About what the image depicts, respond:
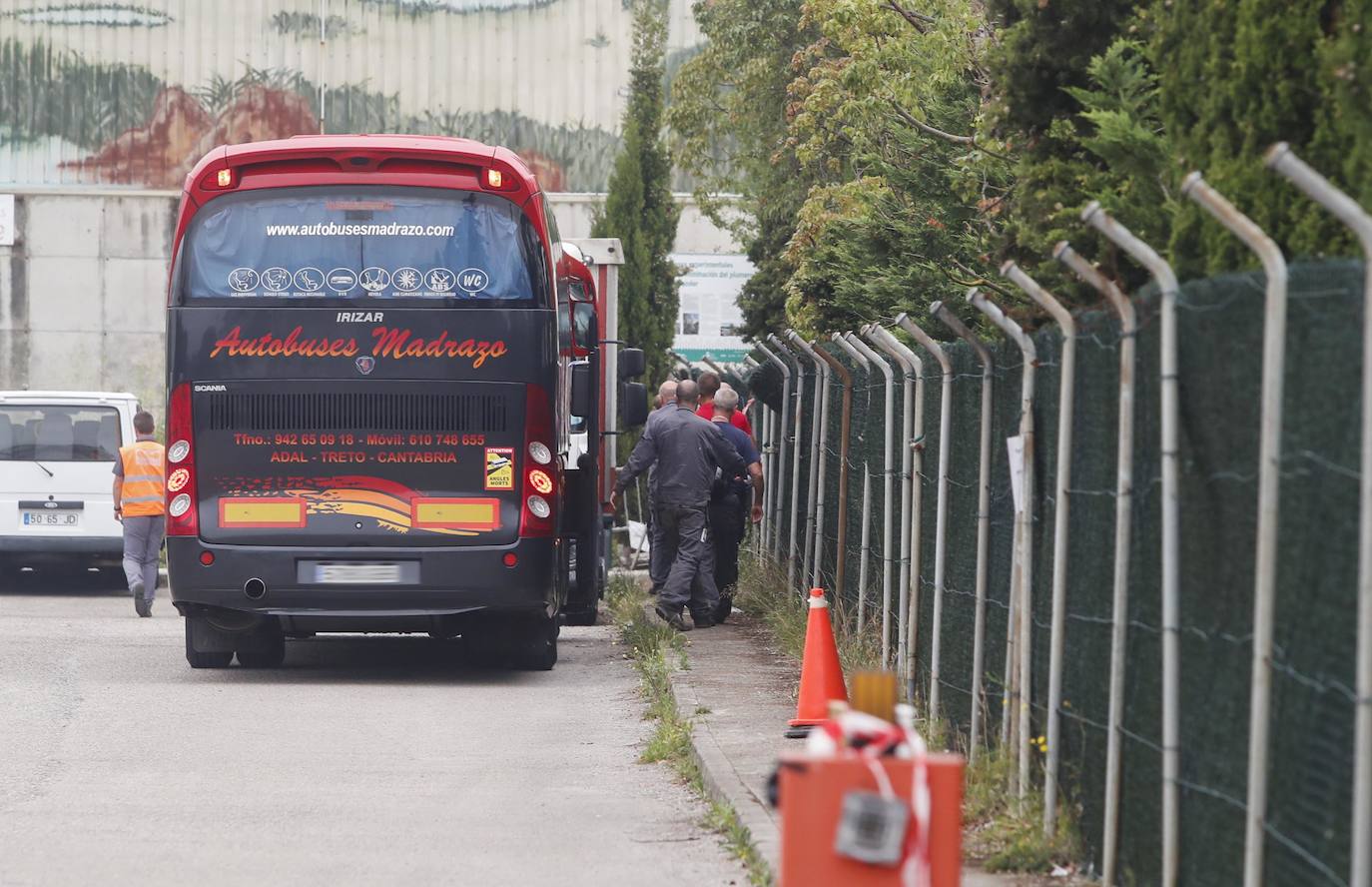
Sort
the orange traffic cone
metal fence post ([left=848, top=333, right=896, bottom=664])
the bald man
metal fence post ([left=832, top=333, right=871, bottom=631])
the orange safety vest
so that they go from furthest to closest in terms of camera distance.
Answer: the orange safety vest → the bald man → metal fence post ([left=832, top=333, right=871, bottom=631]) → metal fence post ([left=848, top=333, right=896, bottom=664]) → the orange traffic cone

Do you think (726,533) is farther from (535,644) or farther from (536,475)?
(536,475)

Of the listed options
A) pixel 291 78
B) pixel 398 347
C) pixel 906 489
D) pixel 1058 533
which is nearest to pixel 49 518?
pixel 398 347

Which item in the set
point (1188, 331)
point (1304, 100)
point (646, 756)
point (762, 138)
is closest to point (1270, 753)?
point (1188, 331)

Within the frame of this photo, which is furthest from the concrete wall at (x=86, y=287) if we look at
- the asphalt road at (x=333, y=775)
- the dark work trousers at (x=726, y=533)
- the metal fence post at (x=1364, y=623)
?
the metal fence post at (x=1364, y=623)

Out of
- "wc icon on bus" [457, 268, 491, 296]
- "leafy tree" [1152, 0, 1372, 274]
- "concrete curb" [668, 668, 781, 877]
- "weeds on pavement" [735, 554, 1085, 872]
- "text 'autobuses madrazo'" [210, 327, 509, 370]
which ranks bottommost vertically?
"concrete curb" [668, 668, 781, 877]

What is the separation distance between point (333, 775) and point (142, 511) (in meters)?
9.71

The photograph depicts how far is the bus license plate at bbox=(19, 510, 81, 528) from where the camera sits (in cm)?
2188

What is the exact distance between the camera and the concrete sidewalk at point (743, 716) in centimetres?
851

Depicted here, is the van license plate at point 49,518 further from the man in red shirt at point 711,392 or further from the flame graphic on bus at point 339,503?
the flame graphic on bus at point 339,503

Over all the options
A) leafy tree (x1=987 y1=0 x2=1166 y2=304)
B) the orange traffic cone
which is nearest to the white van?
the orange traffic cone

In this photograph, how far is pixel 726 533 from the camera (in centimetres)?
1739

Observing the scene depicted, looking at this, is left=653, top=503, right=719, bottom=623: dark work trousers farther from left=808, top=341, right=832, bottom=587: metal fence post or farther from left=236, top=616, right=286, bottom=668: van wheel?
left=236, top=616, right=286, bottom=668: van wheel

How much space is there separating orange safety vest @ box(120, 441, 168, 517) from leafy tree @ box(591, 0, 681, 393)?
1475 cm

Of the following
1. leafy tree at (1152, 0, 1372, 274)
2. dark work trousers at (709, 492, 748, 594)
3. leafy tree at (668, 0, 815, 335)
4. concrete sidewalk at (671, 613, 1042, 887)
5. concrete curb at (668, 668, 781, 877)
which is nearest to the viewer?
leafy tree at (1152, 0, 1372, 274)
